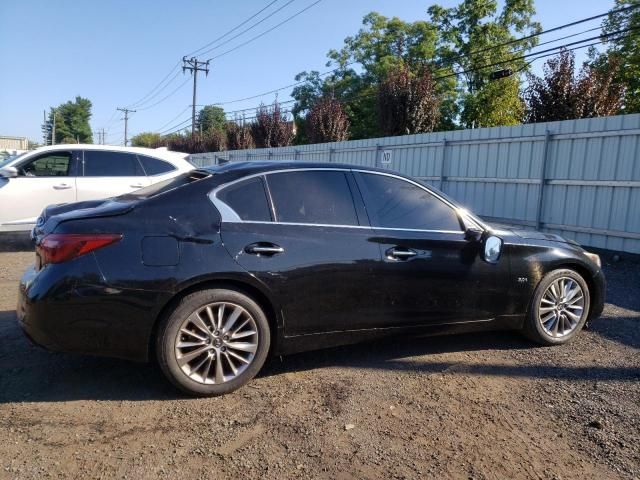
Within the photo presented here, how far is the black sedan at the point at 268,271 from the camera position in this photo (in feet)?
10.8

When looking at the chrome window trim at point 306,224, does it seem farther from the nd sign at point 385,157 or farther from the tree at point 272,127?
the tree at point 272,127

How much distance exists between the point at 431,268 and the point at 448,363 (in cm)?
80

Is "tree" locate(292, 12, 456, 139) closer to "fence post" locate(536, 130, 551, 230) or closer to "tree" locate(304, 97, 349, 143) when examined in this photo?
"tree" locate(304, 97, 349, 143)

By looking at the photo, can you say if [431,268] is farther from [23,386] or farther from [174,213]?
[23,386]

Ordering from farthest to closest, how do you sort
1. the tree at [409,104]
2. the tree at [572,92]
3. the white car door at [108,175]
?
the tree at [409,104]
the tree at [572,92]
the white car door at [108,175]

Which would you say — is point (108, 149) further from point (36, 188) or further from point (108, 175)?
point (36, 188)

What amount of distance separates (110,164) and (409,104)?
14107 mm

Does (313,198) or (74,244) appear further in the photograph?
(313,198)

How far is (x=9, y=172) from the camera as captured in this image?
26.8ft

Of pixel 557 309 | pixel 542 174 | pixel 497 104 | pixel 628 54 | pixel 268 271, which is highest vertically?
pixel 628 54

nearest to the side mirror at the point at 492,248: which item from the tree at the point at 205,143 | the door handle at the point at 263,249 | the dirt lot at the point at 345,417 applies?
the dirt lot at the point at 345,417

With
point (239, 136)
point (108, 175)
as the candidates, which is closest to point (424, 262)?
point (108, 175)

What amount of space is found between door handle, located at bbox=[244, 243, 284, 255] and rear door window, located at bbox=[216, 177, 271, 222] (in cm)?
20

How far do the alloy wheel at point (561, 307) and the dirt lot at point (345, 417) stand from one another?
0.22 m
